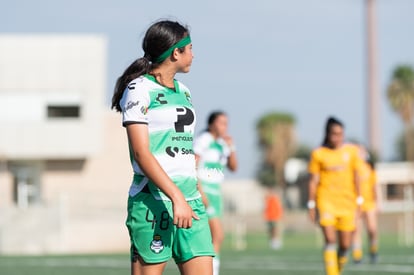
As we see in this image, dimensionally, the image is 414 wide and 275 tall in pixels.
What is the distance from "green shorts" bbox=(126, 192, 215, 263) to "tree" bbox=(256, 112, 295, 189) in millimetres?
103482

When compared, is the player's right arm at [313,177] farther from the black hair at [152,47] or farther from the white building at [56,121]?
the white building at [56,121]

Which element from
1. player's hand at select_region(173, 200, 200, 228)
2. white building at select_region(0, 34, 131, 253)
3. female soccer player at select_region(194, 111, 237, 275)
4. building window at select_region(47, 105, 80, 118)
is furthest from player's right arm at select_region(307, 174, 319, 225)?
building window at select_region(47, 105, 80, 118)

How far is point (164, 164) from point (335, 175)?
7.73 meters

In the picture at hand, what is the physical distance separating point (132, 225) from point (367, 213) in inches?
629

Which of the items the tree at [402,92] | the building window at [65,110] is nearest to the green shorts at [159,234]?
the building window at [65,110]

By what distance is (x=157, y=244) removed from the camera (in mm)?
6609

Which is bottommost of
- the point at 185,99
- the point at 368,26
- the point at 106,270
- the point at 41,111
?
the point at 106,270

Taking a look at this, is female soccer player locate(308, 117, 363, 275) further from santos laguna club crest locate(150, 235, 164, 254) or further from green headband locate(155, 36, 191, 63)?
santos laguna club crest locate(150, 235, 164, 254)

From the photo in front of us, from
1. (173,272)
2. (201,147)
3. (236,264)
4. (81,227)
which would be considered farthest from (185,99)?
(81,227)

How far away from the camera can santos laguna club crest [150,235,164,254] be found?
6.61 metres

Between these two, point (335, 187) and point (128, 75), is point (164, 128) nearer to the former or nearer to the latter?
point (128, 75)

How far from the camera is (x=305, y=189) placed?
106m

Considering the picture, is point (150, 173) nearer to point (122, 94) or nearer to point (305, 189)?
point (122, 94)

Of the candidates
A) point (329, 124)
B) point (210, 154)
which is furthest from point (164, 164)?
point (210, 154)
